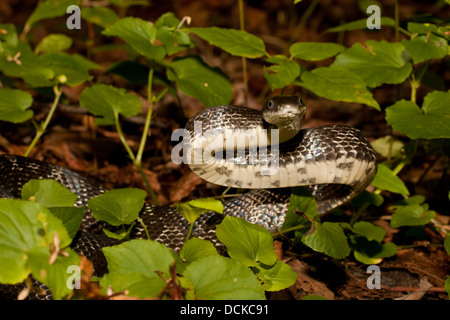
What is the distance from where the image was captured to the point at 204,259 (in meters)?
2.58

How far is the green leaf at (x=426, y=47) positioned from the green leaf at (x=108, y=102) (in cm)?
249

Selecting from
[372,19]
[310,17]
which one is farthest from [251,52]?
[310,17]

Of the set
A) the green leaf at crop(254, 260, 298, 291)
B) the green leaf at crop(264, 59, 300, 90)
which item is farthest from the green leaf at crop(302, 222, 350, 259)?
the green leaf at crop(264, 59, 300, 90)

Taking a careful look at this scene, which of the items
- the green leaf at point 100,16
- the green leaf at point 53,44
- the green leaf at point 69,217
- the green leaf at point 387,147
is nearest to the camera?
the green leaf at point 69,217

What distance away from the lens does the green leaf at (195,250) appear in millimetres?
2963

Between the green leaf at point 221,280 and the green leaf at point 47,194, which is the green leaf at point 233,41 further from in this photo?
the green leaf at point 221,280

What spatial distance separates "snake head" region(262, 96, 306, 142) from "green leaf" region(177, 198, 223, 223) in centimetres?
72

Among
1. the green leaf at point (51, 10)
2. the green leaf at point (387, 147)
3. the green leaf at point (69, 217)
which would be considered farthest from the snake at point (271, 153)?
the green leaf at point (51, 10)

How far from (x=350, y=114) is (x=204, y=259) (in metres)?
5.18

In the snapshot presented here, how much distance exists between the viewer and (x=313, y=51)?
4.18 metres

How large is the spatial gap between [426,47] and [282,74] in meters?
1.26

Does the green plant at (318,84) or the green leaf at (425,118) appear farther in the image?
the green plant at (318,84)

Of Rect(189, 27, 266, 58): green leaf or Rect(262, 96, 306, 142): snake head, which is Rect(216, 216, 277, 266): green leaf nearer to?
Rect(262, 96, 306, 142): snake head
